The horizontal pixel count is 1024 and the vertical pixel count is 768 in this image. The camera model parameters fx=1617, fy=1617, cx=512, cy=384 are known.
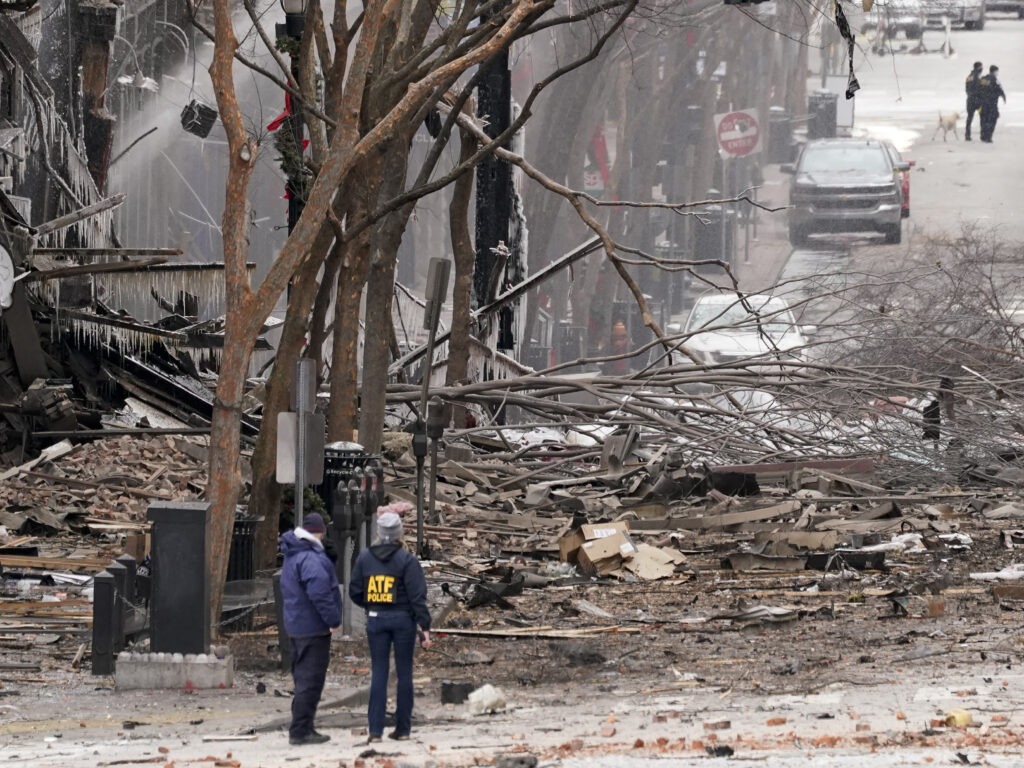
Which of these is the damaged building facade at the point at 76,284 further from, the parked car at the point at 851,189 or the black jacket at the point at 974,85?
the black jacket at the point at 974,85

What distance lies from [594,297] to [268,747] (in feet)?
122

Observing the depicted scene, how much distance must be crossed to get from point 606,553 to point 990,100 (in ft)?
137

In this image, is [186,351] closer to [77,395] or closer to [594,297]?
[77,395]

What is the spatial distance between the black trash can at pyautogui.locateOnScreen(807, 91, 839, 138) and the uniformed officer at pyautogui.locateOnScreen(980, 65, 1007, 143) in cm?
463

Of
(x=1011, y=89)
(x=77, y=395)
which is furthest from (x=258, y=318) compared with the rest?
(x=1011, y=89)

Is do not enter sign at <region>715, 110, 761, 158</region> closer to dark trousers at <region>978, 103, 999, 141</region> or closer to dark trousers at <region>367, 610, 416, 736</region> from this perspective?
dark trousers at <region>978, 103, 999, 141</region>

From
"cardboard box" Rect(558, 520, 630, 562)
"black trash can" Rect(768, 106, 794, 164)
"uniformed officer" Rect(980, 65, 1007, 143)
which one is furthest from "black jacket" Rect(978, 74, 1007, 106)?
"cardboard box" Rect(558, 520, 630, 562)

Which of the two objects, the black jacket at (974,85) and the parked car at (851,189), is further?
the black jacket at (974,85)

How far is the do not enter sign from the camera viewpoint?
45812mm

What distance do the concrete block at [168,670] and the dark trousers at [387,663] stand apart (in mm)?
1934

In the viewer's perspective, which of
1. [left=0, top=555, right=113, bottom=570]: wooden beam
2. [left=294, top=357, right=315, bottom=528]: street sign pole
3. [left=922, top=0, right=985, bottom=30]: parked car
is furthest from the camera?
Result: [left=922, top=0, right=985, bottom=30]: parked car

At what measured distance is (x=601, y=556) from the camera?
43.7 feet

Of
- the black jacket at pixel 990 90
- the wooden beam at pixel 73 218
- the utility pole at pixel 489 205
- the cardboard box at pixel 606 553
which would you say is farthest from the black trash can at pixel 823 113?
the cardboard box at pixel 606 553

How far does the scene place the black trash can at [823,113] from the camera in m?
52.5
